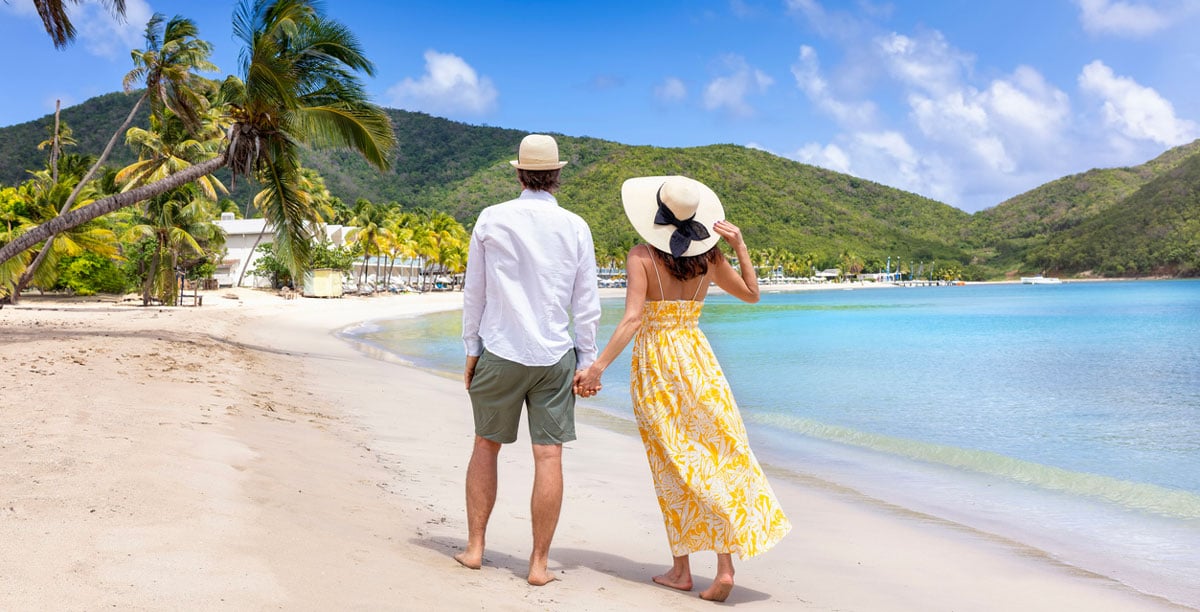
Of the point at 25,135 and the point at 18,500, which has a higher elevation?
the point at 25,135

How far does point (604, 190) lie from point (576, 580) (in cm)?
11817

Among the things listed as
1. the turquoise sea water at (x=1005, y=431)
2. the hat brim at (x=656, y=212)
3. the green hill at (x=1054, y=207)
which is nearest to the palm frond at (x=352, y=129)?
the turquoise sea water at (x=1005, y=431)

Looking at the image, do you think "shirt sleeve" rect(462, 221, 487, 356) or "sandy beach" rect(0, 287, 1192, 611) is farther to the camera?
"shirt sleeve" rect(462, 221, 487, 356)

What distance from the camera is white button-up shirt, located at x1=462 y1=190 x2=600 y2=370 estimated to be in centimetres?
340

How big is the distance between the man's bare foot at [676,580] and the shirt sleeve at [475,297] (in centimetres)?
136

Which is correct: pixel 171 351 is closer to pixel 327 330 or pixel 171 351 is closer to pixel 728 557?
pixel 728 557

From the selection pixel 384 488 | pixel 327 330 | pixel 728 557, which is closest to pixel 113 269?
pixel 327 330

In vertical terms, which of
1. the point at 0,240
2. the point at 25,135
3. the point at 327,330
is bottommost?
the point at 327,330

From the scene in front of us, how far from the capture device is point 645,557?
14.5ft

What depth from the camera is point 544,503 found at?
3.54 meters

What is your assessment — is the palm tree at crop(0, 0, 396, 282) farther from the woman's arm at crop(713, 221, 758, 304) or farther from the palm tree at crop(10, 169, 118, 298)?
the woman's arm at crop(713, 221, 758, 304)

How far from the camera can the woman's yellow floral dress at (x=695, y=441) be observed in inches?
143

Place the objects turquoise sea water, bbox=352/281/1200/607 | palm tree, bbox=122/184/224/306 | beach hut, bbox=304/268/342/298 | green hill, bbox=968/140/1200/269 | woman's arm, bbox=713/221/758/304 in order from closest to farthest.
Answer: woman's arm, bbox=713/221/758/304 → turquoise sea water, bbox=352/281/1200/607 → palm tree, bbox=122/184/224/306 → beach hut, bbox=304/268/342/298 → green hill, bbox=968/140/1200/269

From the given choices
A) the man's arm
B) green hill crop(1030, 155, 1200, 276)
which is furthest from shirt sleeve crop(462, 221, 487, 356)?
green hill crop(1030, 155, 1200, 276)
